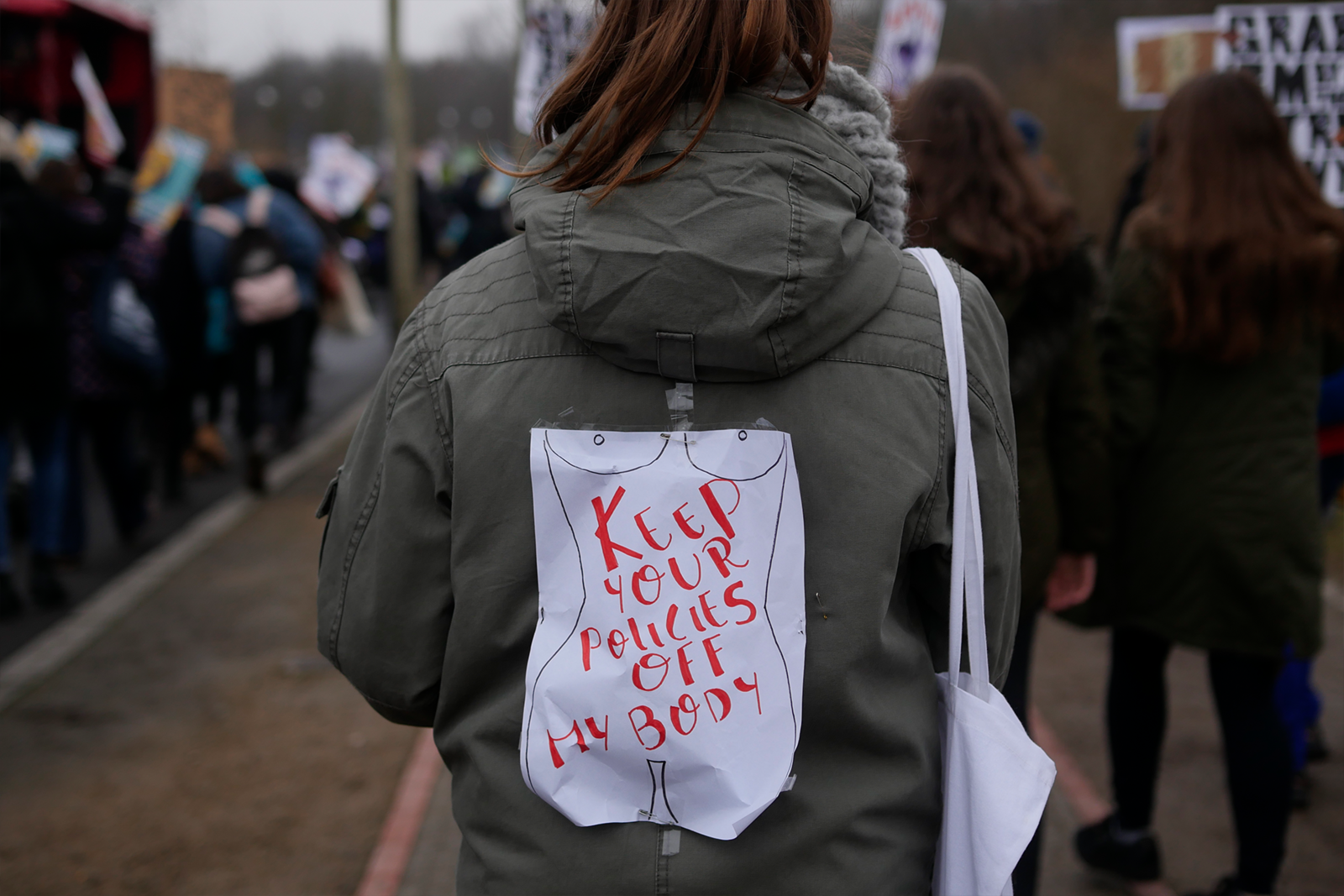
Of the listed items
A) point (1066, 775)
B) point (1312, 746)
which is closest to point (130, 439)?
point (1066, 775)

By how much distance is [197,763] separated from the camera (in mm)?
3953

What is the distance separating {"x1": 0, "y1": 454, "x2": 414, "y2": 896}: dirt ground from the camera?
3334 mm

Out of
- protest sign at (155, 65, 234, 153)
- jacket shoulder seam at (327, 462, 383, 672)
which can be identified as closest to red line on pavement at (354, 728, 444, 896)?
jacket shoulder seam at (327, 462, 383, 672)

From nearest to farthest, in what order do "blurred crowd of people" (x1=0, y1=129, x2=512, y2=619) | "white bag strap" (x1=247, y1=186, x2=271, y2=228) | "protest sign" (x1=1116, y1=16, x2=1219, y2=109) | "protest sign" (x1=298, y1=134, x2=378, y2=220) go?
"blurred crowd of people" (x1=0, y1=129, x2=512, y2=619), "protest sign" (x1=1116, y1=16, x2=1219, y2=109), "white bag strap" (x1=247, y1=186, x2=271, y2=228), "protest sign" (x1=298, y1=134, x2=378, y2=220)

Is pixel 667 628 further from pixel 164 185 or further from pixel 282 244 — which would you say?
pixel 282 244

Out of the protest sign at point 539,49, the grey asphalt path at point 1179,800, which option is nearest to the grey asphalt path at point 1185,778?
the grey asphalt path at point 1179,800

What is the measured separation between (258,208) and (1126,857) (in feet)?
21.1

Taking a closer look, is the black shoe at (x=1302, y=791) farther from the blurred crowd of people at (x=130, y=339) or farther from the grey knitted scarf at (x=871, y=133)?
the blurred crowd of people at (x=130, y=339)

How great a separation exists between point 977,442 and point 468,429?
0.59 m

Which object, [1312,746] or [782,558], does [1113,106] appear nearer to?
[1312,746]

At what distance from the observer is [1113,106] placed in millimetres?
15516

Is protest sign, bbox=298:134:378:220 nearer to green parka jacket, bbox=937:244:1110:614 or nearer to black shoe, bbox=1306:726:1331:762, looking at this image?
black shoe, bbox=1306:726:1331:762

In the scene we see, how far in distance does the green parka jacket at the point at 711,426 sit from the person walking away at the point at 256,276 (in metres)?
6.37

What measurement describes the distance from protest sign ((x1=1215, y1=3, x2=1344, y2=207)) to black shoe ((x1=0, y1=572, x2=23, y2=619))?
17.4ft
